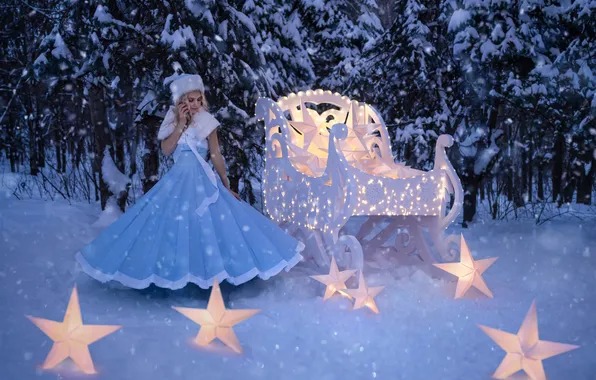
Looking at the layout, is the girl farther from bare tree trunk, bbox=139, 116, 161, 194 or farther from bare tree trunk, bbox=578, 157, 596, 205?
bare tree trunk, bbox=578, 157, 596, 205

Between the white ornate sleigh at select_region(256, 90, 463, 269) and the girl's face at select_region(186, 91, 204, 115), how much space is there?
3.31ft

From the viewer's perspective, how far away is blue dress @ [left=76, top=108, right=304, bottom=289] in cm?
356

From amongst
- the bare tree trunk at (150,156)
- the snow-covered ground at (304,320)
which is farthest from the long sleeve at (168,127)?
the bare tree trunk at (150,156)

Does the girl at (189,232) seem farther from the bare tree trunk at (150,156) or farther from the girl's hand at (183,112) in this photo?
the bare tree trunk at (150,156)

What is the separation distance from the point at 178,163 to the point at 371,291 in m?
1.90

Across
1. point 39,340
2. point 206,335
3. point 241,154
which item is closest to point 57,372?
point 39,340

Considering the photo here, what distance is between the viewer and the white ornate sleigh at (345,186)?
14.1 feet

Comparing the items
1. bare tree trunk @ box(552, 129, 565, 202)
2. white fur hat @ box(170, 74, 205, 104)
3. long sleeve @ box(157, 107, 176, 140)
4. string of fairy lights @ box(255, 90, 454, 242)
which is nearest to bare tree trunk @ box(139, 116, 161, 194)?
string of fairy lights @ box(255, 90, 454, 242)

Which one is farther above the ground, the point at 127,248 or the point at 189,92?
the point at 189,92

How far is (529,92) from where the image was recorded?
7234 millimetres

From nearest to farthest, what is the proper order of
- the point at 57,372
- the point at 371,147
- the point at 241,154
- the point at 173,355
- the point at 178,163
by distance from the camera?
Result: the point at 57,372 < the point at 173,355 < the point at 178,163 < the point at 371,147 < the point at 241,154

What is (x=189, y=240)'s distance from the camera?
3.71m

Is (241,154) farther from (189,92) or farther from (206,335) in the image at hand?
(206,335)

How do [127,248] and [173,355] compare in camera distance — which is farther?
[127,248]
